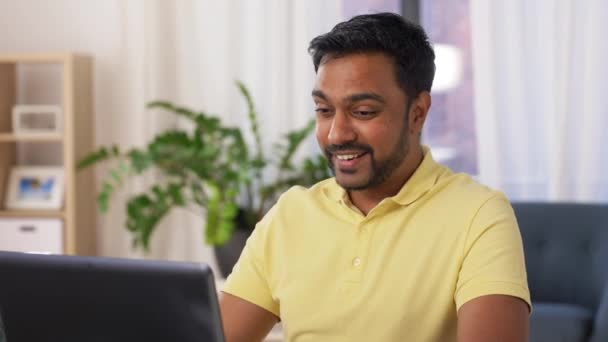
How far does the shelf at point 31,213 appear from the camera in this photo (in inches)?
198

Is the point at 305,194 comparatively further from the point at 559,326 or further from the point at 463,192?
the point at 559,326

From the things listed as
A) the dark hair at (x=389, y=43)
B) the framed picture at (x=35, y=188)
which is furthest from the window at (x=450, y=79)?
the dark hair at (x=389, y=43)

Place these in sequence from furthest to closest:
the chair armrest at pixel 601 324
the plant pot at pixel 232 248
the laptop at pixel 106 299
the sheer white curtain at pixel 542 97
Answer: the plant pot at pixel 232 248 < the sheer white curtain at pixel 542 97 < the chair armrest at pixel 601 324 < the laptop at pixel 106 299

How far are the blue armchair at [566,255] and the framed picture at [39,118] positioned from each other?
2323 millimetres

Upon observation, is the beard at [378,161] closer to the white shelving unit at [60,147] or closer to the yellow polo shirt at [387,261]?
the yellow polo shirt at [387,261]

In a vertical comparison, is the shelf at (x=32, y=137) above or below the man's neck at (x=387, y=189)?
below

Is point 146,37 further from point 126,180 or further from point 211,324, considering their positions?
point 211,324

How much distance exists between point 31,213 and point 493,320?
3935 millimetres

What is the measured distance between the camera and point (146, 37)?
5.14 m

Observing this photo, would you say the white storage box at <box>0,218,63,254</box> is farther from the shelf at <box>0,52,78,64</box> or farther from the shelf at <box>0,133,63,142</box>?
the shelf at <box>0,52,78,64</box>

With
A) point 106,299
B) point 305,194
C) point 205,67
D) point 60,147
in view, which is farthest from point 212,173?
point 106,299

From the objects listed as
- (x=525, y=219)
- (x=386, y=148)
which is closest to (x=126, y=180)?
(x=525, y=219)

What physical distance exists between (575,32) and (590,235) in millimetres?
1102

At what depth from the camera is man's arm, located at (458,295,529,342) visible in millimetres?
1463
